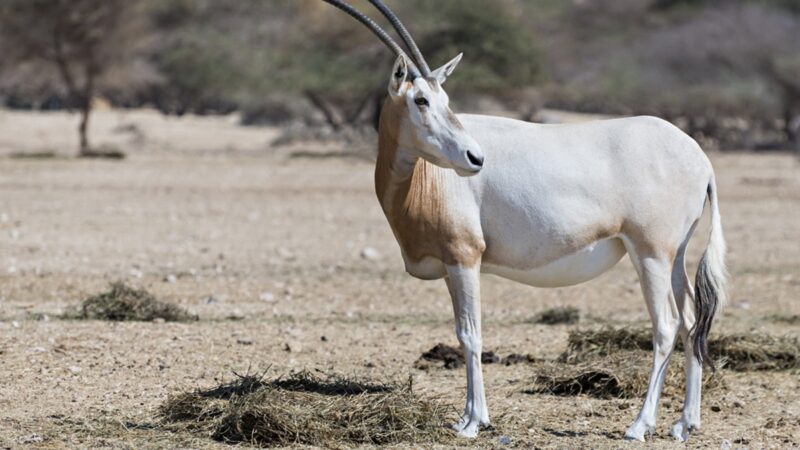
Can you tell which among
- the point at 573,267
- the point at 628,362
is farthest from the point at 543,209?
the point at 628,362

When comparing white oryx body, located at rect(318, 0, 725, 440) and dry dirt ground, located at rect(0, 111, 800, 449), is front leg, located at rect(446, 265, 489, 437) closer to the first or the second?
white oryx body, located at rect(318, 0, 725, 440)

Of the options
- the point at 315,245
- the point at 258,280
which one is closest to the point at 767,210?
A: the point at 315,245

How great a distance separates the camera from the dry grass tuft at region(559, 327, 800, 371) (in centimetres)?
841

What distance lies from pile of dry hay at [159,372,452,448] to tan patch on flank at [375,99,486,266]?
2.32 feet

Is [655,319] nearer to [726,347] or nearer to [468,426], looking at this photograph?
[468,426]

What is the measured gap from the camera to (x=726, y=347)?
27.9ft

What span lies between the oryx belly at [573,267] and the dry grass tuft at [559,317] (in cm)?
358

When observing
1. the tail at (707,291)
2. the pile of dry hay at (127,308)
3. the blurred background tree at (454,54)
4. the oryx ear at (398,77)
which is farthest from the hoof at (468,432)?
the blurred background tree at (454,54)

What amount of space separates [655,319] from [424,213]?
1205 millimetres

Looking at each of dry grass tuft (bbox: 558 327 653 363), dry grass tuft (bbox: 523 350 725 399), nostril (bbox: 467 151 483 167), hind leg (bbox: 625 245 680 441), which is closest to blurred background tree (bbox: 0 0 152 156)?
dry grass tuft (bbox: 558 327 653 363)

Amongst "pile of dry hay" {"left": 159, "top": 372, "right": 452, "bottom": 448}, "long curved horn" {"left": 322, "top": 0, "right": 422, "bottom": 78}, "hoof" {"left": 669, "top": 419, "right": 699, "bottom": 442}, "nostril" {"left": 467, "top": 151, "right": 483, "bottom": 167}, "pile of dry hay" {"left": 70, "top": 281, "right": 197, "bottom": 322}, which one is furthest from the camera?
"pile of dry hay" {"left": 70, "top": 281, "right": 197, "bottom": 322}

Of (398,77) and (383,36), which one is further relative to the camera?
(383,36)

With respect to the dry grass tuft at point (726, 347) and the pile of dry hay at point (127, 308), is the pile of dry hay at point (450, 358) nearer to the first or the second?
the dry grass tuft at point (726, 347)

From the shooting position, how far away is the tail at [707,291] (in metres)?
6.62
